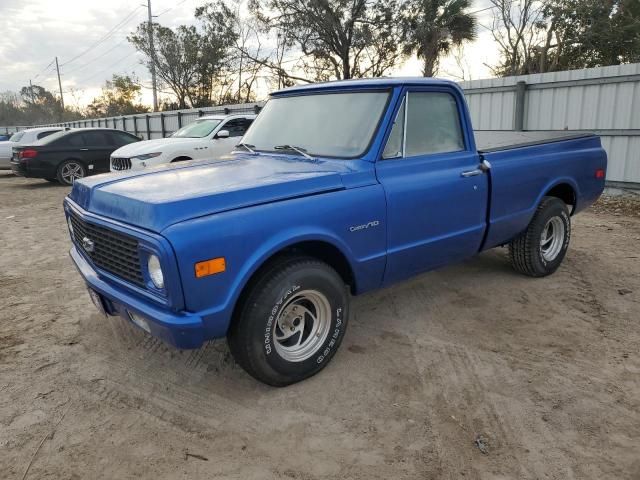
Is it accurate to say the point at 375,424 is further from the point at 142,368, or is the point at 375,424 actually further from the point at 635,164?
the point at 635,164

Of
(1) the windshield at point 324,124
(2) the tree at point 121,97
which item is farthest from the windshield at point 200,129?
(2) the tree at point 121,97

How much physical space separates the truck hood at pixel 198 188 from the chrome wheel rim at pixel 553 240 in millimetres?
2908

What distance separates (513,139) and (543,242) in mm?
1114

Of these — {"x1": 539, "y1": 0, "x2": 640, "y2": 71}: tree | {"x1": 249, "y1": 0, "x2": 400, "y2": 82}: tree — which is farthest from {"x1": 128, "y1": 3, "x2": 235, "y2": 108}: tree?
{"x1": 539, "y1": 0, "x2": 640, "y2": 71}: tree

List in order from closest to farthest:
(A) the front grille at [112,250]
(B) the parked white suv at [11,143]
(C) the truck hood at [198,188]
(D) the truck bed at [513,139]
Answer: (C) the truck hood at [198,188], (A) the front grille at [112,250], (D) the truck bed at [513,139], (B) the parked white suv at [11,143]

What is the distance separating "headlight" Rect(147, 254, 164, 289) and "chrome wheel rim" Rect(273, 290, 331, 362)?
0.80 m

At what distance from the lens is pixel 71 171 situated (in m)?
13.3

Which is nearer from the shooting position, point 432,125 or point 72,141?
point 432,125

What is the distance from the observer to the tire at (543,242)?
16.0 ft

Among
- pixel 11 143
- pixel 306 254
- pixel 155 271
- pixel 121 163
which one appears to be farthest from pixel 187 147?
pixel 11 143

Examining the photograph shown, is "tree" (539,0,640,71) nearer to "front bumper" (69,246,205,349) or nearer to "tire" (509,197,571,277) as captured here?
"tire" (509,197,571,277)

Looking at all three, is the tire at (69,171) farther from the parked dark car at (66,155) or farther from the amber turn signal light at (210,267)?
the amber turn signal light at (210,267)

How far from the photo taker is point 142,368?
3.50 meters

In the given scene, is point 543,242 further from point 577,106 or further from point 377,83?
point 577,106
